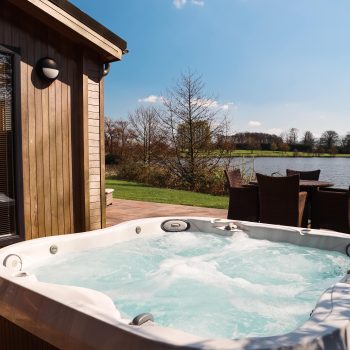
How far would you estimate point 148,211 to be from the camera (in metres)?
6.67

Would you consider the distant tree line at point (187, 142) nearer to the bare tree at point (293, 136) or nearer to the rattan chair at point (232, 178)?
the bare tree at point (293, 136)

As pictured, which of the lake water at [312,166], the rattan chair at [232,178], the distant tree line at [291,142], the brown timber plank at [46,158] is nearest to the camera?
the brown timber plank at [46,158]

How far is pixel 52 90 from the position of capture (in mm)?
4051

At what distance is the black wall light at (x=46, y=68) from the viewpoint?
12.7 ft

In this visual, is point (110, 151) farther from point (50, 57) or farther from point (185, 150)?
point (50, 57)

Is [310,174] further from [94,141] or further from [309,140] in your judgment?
[309,140]

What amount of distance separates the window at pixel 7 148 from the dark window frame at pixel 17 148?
0.02m

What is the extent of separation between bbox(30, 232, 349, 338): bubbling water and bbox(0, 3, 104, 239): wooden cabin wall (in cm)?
85

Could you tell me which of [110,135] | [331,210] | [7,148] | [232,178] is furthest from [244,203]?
[110,135]

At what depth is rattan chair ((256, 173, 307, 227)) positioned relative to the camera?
4512 mm

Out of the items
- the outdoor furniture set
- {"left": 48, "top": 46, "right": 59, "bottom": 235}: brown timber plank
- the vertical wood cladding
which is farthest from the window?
the outdoor furniture set

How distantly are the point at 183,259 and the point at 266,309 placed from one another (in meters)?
1.26

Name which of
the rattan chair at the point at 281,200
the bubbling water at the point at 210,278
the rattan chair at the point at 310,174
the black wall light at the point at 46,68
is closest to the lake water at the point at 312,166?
the rattan chair at the point at 310,174

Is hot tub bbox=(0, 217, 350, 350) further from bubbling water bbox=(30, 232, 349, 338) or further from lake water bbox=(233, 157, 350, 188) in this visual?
lake water bbox=(233, 157, 350, 188)
